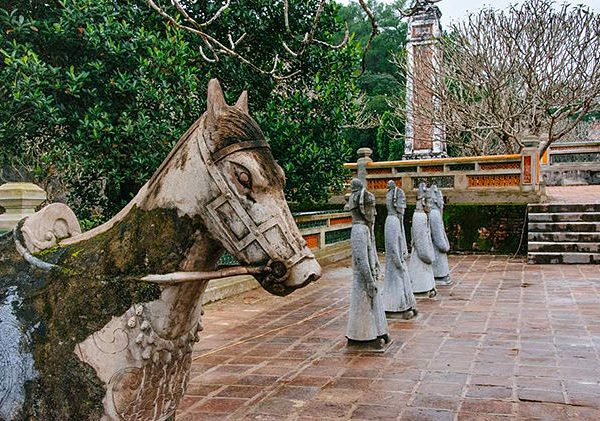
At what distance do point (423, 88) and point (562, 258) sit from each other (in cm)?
993

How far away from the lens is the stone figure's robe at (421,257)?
872cm

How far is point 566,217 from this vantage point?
1382 cm

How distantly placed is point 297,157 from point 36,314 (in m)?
8.31

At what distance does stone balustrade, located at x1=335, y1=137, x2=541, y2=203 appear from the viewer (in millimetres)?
14633

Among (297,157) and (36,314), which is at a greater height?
(297,157)

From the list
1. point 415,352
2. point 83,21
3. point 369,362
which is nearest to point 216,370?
point 369,362

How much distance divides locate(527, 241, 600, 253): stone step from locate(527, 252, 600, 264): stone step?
193mm

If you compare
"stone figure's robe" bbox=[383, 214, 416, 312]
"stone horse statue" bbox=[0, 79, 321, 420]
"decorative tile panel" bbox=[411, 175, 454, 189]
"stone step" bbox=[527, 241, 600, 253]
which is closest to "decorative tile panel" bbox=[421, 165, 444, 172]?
"decorative tile panel" bbox=[411, 175, 454, 189]

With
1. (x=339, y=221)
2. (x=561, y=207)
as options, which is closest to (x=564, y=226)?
(x=561, y=207)

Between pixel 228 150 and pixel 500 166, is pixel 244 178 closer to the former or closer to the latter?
pixel 228 150

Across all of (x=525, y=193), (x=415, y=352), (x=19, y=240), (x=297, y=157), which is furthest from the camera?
(x=525, y=193)

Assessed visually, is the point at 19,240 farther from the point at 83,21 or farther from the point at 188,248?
the point at 83,21

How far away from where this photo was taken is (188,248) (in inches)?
84.8

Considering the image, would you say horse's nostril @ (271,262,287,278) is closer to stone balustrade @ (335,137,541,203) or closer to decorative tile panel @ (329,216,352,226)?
decorative tile panel @ (329,216,352,226)
